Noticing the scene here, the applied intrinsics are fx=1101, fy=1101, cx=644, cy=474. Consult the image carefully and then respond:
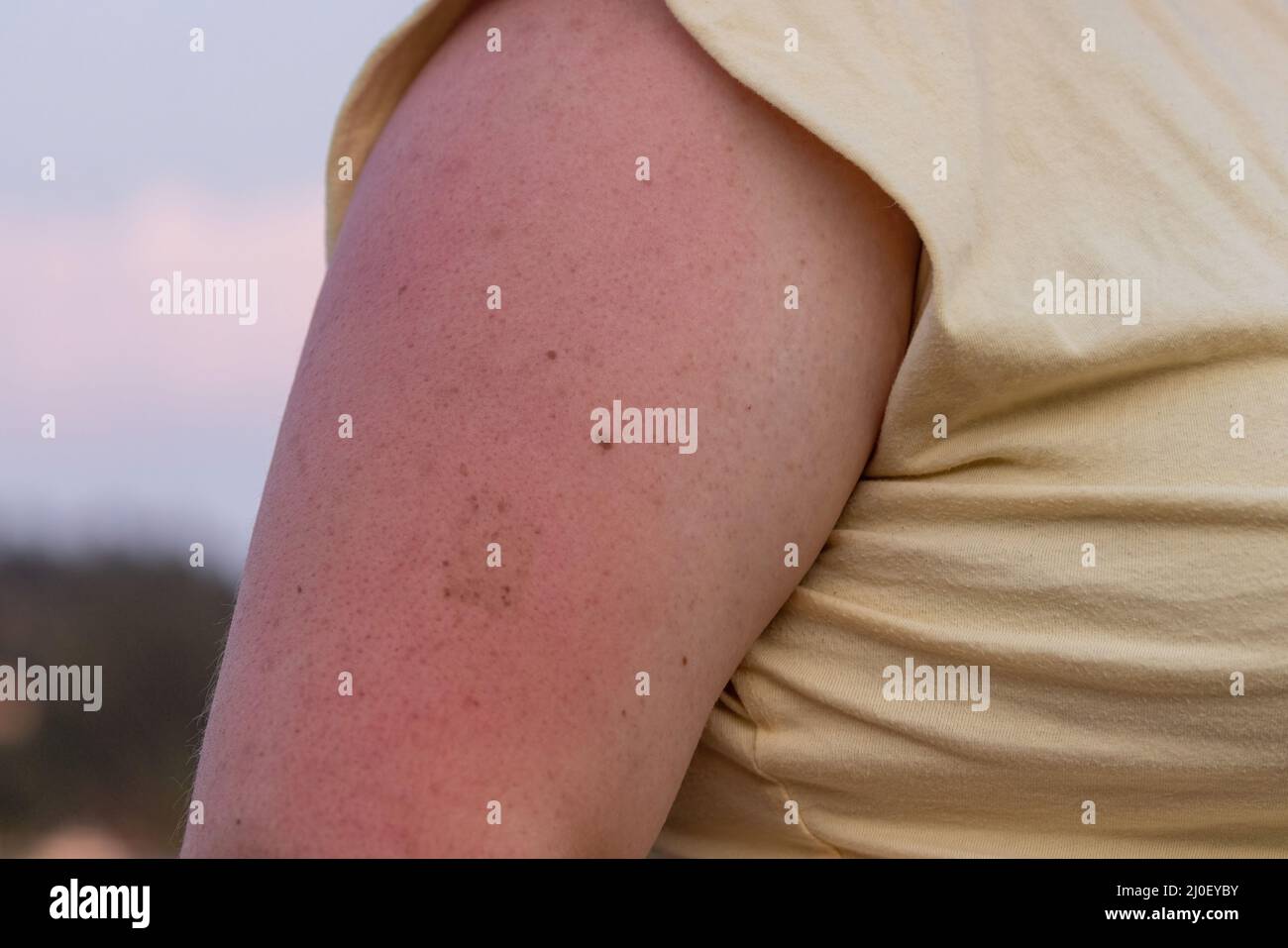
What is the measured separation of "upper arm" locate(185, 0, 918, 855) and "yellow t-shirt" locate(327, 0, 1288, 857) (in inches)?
1.7

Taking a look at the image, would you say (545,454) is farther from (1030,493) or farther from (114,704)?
(114,704)

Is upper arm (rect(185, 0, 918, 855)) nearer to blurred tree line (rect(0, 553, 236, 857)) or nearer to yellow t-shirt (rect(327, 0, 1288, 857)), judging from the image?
yellow t-shirt (rect(327, 0, 1288, 857))

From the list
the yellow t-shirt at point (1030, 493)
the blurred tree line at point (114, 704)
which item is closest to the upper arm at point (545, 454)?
the yellow t-shirt at point (1030, 493)

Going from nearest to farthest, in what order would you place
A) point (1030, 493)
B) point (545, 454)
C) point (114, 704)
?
1. point (545, 454)
2. point (1030, 493)
3. point (114, 704)

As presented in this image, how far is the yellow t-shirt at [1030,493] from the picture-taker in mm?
665

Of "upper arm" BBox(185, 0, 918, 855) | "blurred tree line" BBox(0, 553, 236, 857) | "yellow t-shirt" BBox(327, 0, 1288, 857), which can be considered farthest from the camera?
"blurred tree line" BBox(0, 553, 236, 857)

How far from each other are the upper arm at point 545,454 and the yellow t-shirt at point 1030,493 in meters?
0.04

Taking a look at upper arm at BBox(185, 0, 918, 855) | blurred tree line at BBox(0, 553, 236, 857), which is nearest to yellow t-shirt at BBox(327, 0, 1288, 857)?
upper arm at BBox(185, 0, 918, 855)

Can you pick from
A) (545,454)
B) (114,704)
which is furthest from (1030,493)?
(114,704)

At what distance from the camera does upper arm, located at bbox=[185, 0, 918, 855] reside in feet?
1.79

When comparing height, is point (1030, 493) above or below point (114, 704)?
above

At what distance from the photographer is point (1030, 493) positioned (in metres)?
0.70

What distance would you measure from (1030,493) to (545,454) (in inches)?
12.7
